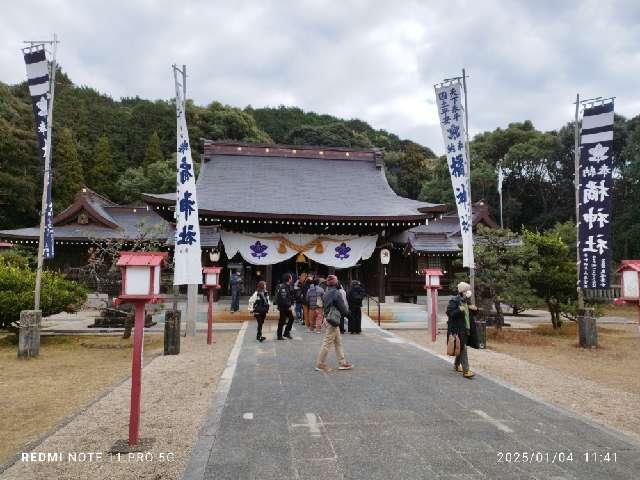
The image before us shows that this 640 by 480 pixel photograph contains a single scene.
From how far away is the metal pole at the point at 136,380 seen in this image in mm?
4422

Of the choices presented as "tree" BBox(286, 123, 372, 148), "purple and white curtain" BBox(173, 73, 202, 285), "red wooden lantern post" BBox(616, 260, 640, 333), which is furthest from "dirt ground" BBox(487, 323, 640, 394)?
"tree" BBox(286, 123, 372, 148)

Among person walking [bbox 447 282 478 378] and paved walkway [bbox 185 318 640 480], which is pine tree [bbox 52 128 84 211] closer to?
paved walkway [bbox 185 318 640 480]

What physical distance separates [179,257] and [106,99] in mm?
58891

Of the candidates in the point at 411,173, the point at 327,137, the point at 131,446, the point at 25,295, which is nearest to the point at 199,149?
the point at 327,137

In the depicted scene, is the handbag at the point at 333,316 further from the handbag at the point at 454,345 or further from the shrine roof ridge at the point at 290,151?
the shrine roof ridge at the point at 290,151

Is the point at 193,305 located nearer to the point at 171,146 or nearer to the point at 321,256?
the point at 321,256

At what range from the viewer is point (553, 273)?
47.0 ft

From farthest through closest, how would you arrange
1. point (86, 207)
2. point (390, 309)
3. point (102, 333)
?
1. point (86, 207)
2. point (390, 309)
3. point (102, 333)

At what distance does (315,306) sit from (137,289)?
851 cm

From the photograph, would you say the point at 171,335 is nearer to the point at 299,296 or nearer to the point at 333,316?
the point at 333,316

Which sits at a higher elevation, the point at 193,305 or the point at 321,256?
the point at 321,256

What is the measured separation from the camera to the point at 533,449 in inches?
171

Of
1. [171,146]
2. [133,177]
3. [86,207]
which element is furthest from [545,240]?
[171,146]

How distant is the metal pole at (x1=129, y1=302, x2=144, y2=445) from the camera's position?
4422mm
